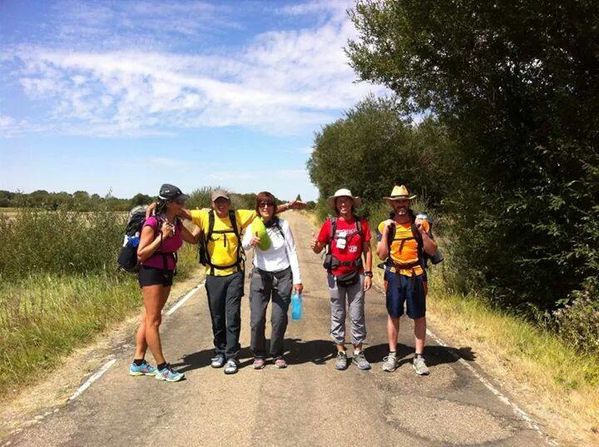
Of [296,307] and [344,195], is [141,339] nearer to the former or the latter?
[296,307]

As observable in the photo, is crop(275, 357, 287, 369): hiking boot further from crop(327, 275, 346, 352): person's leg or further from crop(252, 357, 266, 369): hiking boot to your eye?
crop(327, 275, 346, 352): person's leg

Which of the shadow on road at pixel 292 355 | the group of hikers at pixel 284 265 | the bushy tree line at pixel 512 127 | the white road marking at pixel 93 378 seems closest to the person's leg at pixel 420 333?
the group of hikers at pixel 284 265

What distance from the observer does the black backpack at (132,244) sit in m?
5.37

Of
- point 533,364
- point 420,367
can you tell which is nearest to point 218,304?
point 420,367

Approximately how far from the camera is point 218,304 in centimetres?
598

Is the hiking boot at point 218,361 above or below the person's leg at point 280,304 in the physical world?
below

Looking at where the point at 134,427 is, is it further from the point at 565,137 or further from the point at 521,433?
the point at 565,137

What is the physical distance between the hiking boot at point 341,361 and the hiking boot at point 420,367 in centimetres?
81

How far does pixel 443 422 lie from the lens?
15.1 ft

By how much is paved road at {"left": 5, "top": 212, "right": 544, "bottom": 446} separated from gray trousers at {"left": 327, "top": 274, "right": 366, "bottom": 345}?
40 centimetres

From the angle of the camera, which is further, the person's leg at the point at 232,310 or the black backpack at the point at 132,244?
the person's leg at the point at 232,310

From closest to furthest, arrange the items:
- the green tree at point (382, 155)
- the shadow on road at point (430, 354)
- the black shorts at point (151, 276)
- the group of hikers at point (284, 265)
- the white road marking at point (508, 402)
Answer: the white road marking at point (508, 402) < the black shorts at point (151, 276) < the group of hikers at point (284, 265) < the shadow on road at point (430, 354) < the green tree at point (382, 155)

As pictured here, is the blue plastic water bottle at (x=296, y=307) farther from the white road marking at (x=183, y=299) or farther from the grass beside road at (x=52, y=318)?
the white road marking at (x=183, y=299)

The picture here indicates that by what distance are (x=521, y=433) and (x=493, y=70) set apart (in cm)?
691
